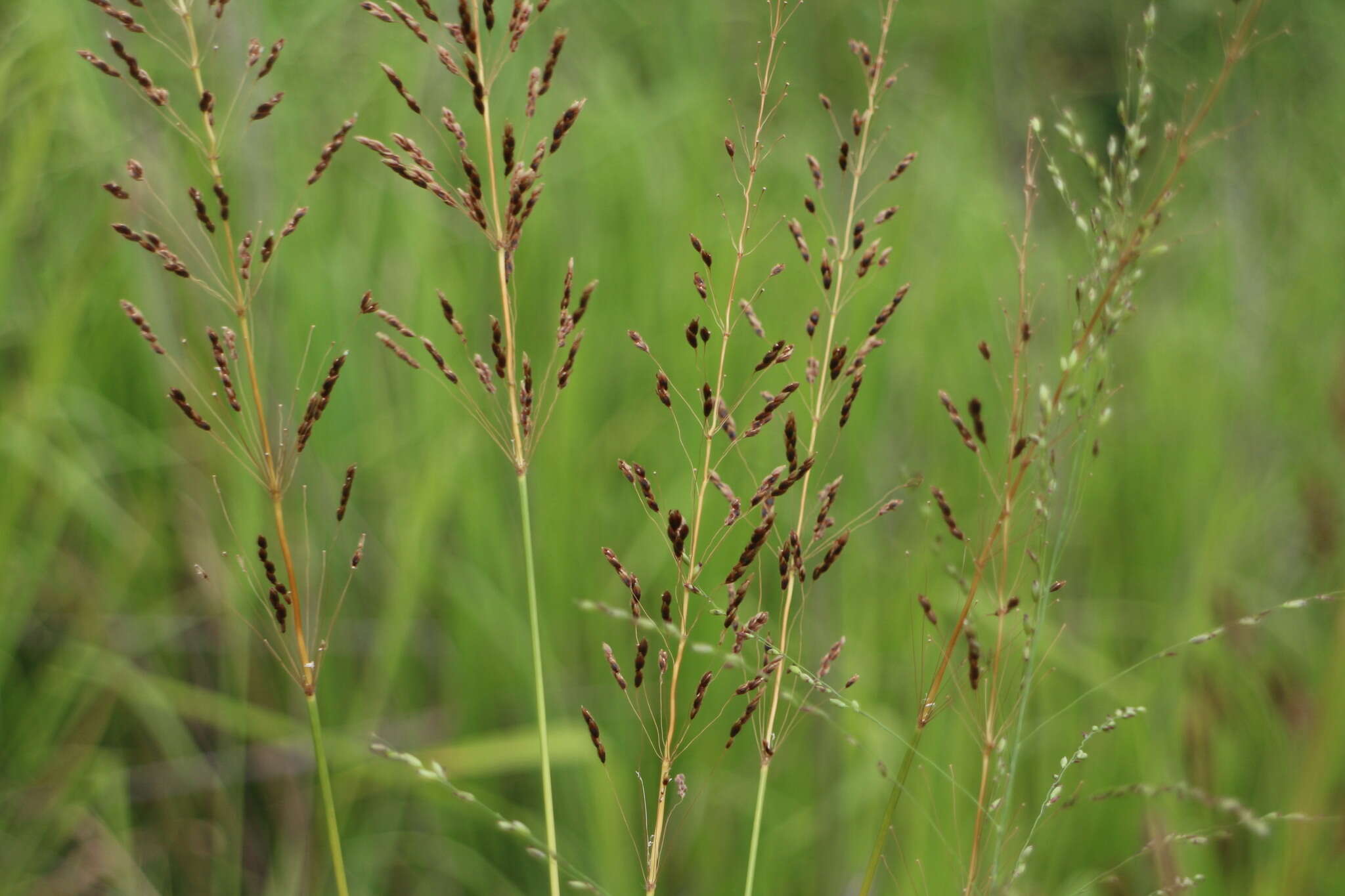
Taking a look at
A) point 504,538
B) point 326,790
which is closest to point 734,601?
point 326,790

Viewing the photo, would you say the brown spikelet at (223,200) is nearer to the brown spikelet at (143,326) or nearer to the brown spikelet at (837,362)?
the brown spikelet at (143,326)

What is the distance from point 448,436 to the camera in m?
1.59

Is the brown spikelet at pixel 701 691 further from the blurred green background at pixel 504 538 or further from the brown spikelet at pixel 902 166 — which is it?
the blurred green background at pixel 504 538

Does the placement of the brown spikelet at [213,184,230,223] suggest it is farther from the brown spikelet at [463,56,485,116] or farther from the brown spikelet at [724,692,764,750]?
the brown spikelet at [724,692,764,750]

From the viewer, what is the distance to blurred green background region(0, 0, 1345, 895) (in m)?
1.43

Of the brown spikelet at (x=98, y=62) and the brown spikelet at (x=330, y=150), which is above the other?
the brown spikelet at (x=98, y=62)

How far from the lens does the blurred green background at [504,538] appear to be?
4.70ft

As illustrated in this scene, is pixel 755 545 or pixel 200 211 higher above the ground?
pixel 200 211

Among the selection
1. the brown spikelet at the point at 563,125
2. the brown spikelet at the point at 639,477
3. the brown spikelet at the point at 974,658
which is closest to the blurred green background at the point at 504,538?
the brown spikelet at the point at 974,658

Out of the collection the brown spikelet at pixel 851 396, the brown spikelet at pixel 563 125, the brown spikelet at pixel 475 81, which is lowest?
the brown spikelet at pixel 851 396

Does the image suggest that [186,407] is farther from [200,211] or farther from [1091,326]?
[1091,326]

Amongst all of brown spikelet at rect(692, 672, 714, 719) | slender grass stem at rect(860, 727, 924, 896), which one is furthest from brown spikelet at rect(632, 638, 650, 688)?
slender grass stem at rect(860, 727, 924, 896)

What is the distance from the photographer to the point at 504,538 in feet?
5.24

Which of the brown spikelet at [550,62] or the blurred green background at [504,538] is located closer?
the brown spikelet at [550,62]
